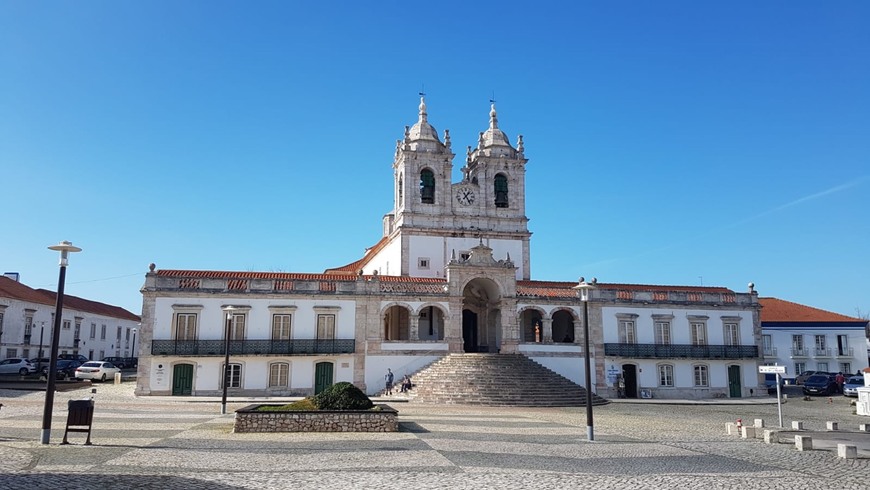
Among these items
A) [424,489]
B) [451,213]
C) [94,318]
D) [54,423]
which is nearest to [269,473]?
[424,489]

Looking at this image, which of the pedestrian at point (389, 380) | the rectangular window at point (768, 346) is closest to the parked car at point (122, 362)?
the pedestrian at point (389, 380)

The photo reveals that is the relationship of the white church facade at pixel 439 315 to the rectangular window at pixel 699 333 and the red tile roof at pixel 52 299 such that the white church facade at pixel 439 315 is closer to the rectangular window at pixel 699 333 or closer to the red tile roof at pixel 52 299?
the rectangular window at pixel 699 333

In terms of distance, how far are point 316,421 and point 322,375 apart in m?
17.1

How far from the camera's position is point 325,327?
33906 millimetres

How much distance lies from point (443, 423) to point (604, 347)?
1878 cm

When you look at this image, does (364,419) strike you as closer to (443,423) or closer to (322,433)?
(322,433)

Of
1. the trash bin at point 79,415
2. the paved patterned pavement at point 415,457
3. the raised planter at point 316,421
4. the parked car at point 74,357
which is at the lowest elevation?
the paved patterned pavement at point 415,457

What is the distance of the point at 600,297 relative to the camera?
3700cm

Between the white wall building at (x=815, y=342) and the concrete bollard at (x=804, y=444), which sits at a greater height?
the white wall building at (x=815, y=342)

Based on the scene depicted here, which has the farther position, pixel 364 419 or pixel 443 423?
pixel 443 423

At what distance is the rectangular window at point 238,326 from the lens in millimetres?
32844

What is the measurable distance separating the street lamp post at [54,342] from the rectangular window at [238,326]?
18049 mm

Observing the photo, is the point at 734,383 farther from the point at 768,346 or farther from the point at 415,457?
the point at 415,457

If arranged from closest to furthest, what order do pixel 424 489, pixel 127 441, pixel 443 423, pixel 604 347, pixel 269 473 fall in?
pixel 424 489
pixel 269 473
pixel 127 441
pixel 443 423
pixel 604 347
